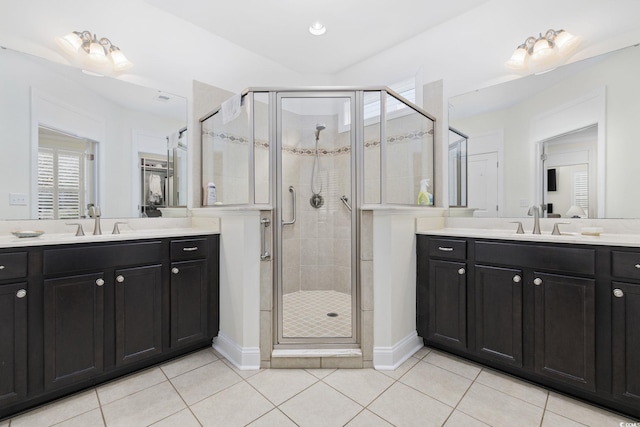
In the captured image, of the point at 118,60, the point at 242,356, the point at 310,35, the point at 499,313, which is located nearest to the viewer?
the point at 499,313

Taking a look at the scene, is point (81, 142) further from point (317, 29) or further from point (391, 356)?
point (391, 356)

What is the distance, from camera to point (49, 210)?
6.38 feet

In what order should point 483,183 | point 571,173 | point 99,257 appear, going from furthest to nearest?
point 483,183, point 571,173, point 99,257

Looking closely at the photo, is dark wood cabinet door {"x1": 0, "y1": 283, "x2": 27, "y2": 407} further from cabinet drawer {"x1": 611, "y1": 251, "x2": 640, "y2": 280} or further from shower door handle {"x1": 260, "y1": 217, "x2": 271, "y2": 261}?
cabinet drawer {"x1": 611, "y1": 251, "x2": 640, "y2": 280}

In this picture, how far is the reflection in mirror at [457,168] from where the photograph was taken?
8.23 ft

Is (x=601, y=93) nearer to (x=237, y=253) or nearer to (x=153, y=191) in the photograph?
(x=237, y=253)

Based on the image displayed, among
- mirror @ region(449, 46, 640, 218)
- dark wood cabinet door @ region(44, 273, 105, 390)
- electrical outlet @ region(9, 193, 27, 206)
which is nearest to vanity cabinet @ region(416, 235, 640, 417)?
mirror @ region(449, 46, 640, 218)

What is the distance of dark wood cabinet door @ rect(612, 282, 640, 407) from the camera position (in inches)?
54.8

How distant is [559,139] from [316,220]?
1.94 metres

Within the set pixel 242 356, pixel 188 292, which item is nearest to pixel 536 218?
pixel 242 356

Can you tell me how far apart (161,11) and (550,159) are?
3503 mm

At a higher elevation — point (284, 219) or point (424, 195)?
point (424, 195)

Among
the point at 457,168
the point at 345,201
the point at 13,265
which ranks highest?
the point at 457,168

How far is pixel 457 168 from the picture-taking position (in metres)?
2.55
